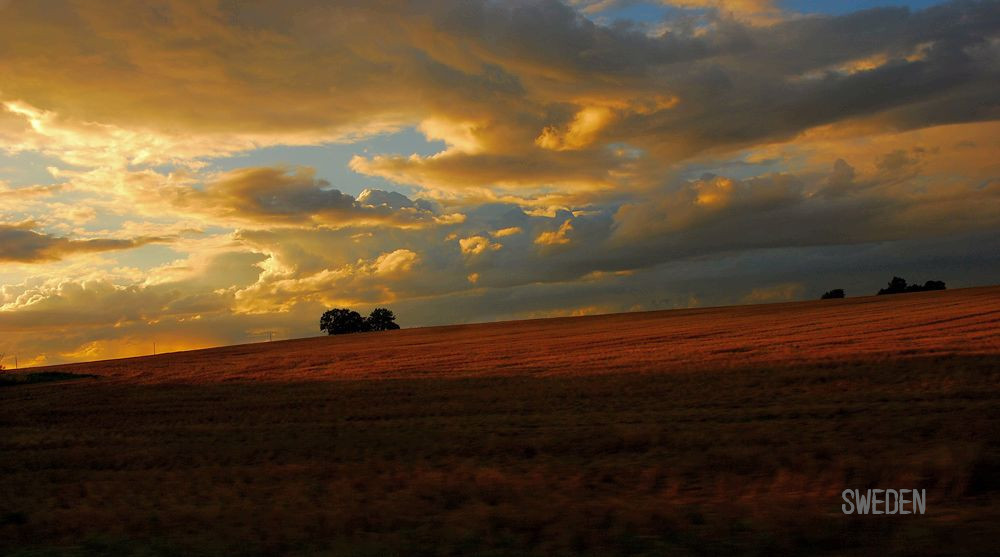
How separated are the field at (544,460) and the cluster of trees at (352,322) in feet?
278

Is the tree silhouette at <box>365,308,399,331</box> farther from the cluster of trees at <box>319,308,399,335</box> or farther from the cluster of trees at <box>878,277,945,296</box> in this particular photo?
the cluster of trees at <box>878,277,945,296</box>

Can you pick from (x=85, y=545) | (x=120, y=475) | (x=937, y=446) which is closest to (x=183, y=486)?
(x=120, y=475)

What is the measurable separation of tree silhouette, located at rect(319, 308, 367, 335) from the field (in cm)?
8459

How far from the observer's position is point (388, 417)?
2166cm

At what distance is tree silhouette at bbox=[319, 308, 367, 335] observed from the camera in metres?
118

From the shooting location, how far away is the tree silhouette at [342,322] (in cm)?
11756

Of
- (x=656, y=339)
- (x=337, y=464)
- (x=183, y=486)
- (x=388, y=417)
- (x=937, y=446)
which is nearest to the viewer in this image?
(x=937, y=446)

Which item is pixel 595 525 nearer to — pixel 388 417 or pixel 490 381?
pixel 388 417

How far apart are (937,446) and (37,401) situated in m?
36.8

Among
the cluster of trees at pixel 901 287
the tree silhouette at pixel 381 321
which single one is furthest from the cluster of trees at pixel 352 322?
the cluster of trees at pixel 901 287

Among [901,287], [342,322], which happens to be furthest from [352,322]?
[901,287]

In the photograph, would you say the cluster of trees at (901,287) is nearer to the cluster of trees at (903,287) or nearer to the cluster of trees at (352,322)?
the cluster of trees at (903,287)

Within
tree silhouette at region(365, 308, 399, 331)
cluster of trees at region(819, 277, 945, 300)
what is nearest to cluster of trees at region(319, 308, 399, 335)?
tree silhouette at region(365, 308, 399, 331)

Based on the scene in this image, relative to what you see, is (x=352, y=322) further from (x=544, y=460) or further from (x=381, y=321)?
(x=544, y=460)
